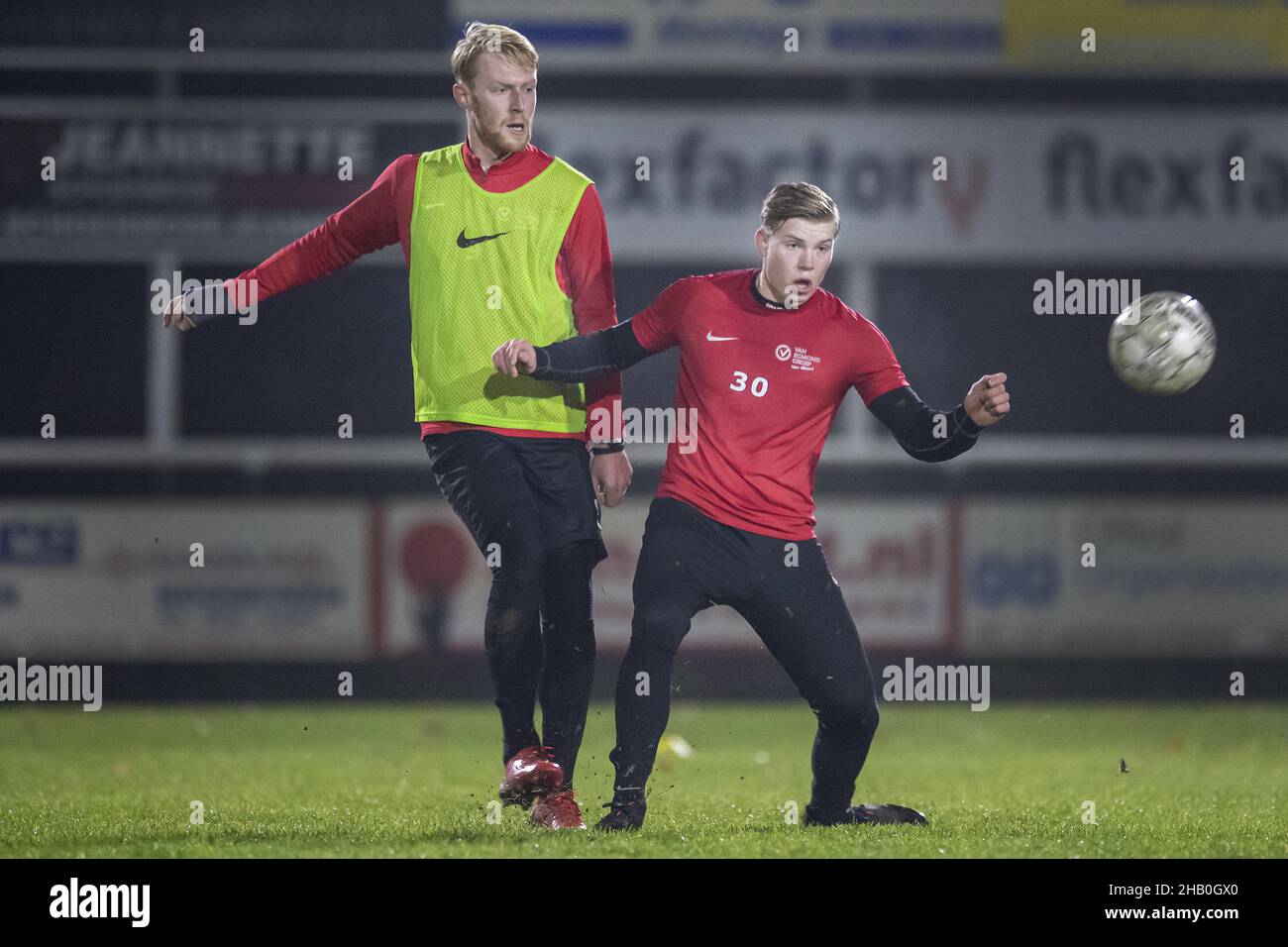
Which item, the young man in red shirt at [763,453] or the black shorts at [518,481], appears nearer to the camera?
the young man in red shirt at [763,453]

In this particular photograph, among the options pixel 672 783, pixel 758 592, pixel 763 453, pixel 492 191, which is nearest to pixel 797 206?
pixel 763 453

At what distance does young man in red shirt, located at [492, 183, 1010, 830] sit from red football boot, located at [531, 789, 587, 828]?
9 cm

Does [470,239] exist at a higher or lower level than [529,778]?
higher

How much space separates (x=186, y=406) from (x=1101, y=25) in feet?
A: 22.5

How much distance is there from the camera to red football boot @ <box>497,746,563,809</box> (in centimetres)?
506

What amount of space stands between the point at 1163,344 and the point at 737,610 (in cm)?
174

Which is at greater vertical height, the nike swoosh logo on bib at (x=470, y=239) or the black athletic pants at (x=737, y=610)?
the nike swoosh logo on bib at (x=470, y=239)

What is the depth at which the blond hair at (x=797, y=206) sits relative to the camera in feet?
16.8

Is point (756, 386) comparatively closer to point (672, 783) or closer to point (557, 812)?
point (557, 812)

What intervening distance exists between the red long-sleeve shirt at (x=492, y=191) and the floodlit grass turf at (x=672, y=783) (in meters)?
1.33

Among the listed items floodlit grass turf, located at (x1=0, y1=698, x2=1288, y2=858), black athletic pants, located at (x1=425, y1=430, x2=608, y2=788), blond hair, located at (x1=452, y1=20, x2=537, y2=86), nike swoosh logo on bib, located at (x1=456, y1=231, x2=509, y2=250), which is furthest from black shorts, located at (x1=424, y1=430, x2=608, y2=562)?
blond hair, located at (x1=452, y1=20, x2=537, y2=86)

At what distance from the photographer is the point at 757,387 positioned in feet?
16.8

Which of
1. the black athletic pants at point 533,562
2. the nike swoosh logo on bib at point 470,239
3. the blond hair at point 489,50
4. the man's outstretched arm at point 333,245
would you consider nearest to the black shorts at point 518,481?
the black athletic pants at point 533,562

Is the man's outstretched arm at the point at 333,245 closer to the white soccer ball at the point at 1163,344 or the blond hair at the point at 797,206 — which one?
the blond hair at the point at 797,206
